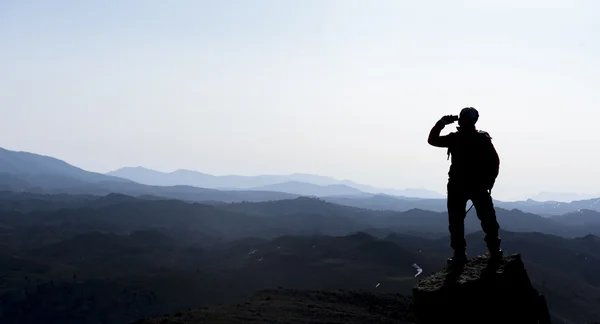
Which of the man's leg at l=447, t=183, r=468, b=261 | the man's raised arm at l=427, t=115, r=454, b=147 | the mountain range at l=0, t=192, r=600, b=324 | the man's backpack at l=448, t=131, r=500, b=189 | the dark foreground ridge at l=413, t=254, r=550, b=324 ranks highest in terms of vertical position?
the man's raised arm at l=427, t=115, r=454, b=147

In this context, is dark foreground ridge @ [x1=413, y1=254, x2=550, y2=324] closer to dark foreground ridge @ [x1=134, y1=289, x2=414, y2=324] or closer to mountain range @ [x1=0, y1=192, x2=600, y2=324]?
dark foreground ridge @ [x1=134, y1=289, x2=414, y2=324]

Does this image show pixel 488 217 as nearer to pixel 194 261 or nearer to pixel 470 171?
pixel 470 171

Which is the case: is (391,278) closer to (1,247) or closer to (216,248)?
(216,248)

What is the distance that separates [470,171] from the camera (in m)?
5.90

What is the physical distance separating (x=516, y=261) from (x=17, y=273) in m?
56.8

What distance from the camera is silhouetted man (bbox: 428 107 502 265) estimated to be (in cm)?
584

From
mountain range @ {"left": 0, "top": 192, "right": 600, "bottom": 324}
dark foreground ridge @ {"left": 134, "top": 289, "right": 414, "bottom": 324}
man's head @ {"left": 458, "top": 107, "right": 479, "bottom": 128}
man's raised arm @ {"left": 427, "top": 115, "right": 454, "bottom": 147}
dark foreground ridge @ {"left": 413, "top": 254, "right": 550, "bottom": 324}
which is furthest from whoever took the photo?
mountain range @ {"left": 0, "top": 192, "right": 600, "bottom": 324}

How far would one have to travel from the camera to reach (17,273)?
168ft

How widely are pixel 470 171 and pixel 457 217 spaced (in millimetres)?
609

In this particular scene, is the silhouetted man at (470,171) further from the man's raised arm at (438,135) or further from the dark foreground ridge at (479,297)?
the dark foreground ridge at (479,297)

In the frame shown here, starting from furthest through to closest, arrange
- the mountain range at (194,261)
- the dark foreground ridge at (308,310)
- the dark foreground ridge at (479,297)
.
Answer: the mountain range at (194,261) < the dark foreground ridge at (308,310) < the dark foreground ridge at (479,297)

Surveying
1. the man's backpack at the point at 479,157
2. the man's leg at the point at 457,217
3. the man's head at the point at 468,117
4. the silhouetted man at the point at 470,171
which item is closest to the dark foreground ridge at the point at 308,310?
the man's leg at the point at 457,217

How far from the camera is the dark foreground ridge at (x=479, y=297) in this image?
5289mm

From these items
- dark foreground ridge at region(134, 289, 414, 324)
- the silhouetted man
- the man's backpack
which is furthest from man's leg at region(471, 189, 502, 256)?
dark foreground ridge at region(134, 289, 414, 324)
